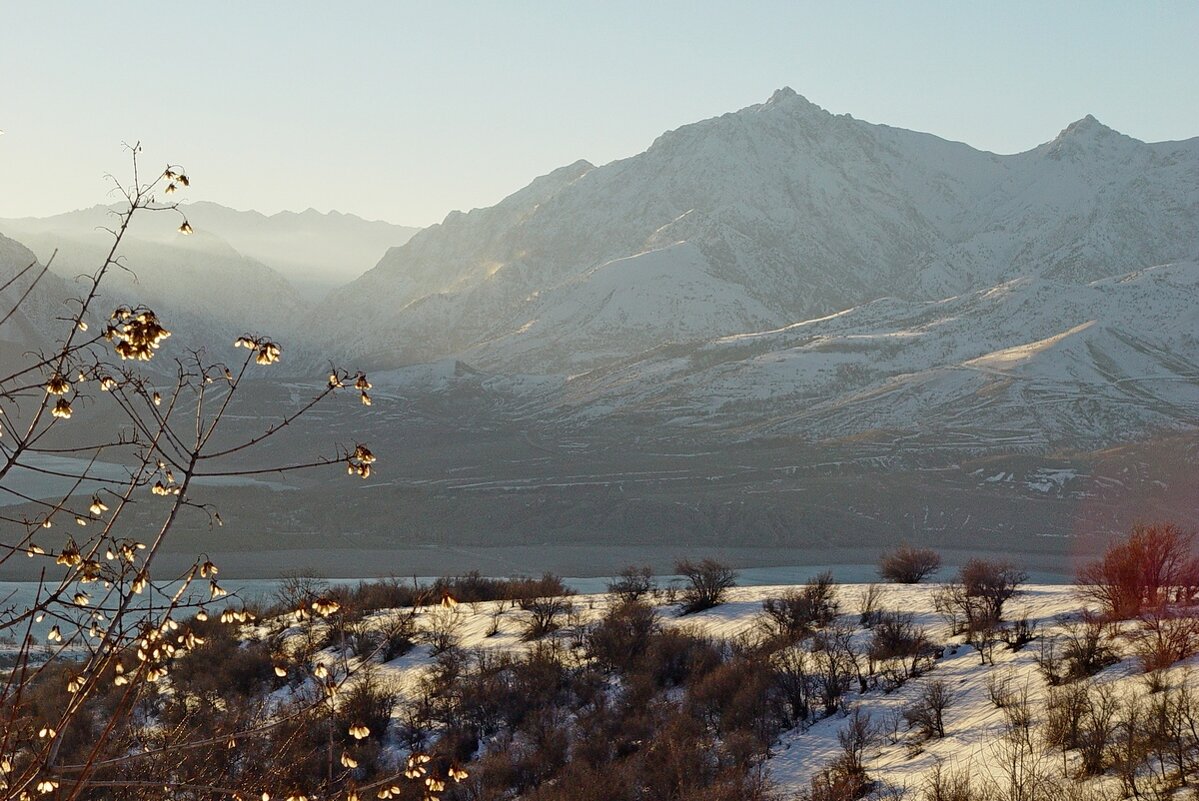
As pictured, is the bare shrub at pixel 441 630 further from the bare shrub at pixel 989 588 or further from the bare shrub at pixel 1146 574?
the bare shrub at pixel 1146 574

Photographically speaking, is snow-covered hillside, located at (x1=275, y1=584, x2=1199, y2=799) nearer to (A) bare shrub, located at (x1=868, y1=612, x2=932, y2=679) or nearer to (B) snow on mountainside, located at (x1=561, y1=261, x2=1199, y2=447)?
(A) bare shrub, located at (x1=868, y1=612, x2=932, y2=679)

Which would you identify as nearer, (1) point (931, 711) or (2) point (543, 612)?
(1) point (931, 711)

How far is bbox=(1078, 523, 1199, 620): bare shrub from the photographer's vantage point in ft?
68.4

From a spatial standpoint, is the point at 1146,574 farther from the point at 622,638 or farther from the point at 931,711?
the point at 622,638

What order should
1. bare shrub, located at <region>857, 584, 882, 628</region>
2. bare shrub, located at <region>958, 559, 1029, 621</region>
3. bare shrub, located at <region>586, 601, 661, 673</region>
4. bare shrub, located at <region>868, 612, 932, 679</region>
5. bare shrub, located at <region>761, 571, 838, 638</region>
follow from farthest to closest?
1. bare shrub, located at <region>761, 571, 838, 638</region>
2. bare shrub, located at <region>857, 584, 882, 628</region>
3. bare shrub, located at <region>586, 601, 661, 673</region>
4. bare shrub, located at <region>958, 559, 1029, 621</region>
5. bare shrub, located at <region>868, 612, 932, 679</region>

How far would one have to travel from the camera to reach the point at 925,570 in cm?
4075

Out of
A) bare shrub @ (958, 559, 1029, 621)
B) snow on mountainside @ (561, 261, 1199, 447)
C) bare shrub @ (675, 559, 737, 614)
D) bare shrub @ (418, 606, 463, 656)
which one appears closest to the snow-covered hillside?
bare shrub @ (418, 606, 463, 656)

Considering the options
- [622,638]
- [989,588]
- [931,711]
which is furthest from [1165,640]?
[622,638]

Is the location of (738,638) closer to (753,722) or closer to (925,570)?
(753,722)

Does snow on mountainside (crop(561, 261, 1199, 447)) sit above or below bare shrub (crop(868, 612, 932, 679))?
above

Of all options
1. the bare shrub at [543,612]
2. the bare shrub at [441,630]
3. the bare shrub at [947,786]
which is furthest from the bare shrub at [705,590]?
the bare shrub at [947,786]

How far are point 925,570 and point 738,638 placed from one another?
14.6m

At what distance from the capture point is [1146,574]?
70.3 feet

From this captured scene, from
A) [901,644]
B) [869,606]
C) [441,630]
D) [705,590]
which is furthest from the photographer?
[705,590]
